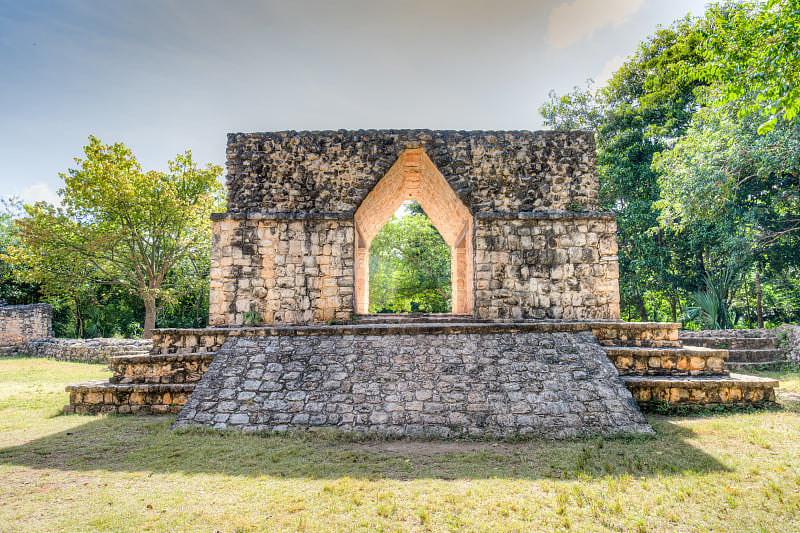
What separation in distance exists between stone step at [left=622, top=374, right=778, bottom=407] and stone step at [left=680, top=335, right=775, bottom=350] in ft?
16.7

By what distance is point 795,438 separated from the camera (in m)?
5.14

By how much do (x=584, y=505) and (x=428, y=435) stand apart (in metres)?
2.29

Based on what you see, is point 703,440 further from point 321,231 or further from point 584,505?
point 321,231

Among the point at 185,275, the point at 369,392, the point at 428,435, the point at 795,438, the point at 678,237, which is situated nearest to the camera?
the point at 795,438

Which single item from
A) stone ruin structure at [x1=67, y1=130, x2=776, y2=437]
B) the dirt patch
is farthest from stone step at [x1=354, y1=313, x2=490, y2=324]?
the dirt patch

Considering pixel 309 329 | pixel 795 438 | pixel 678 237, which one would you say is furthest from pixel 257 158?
pixel 678 237

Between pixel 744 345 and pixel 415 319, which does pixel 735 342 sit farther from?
pixel 415 319

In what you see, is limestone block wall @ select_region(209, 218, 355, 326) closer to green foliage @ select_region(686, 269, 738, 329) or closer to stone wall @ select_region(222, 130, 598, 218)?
stone wall @ select_region(222, 130, 598, 218)

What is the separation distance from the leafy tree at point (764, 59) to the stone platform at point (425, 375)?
3893 millimetres

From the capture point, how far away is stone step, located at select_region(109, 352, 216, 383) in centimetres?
745

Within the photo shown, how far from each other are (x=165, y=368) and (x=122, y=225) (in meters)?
12.0

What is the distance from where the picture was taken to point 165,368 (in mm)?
7480

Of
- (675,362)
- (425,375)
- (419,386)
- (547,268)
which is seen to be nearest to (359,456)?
(419,386)

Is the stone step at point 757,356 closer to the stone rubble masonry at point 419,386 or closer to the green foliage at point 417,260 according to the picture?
the stone rubble masonry at point 419,386
